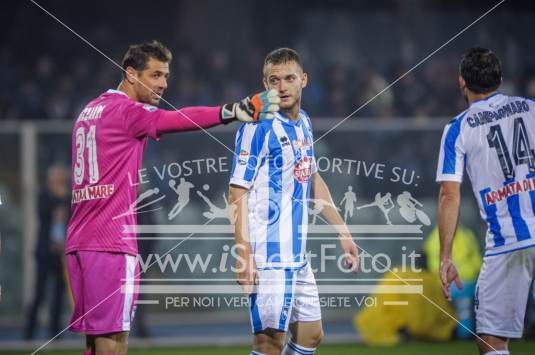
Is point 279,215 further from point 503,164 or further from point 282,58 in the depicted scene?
point 503,164

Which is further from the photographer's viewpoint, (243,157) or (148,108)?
(243,157)

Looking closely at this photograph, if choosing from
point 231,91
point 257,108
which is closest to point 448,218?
point 257,108

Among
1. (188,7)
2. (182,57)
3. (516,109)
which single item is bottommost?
(516,109)

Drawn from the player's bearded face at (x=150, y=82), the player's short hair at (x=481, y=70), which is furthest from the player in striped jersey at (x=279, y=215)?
the player's short hair at (x=481, y=70)

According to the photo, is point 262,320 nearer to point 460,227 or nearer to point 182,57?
point 460,227

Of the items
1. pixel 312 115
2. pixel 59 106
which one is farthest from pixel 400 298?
pixel 59 106

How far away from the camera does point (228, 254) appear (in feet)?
32.4

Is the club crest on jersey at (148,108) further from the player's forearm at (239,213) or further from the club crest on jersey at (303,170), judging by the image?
the club crest on jersey at (303,170)

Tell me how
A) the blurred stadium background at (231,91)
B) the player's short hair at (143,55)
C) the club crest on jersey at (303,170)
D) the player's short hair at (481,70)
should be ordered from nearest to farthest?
the player's short hair at (481,70)
the player's short hair at (143,55)
the club crest on jersey at (303,170)
the blurred stadium background at (231,91)

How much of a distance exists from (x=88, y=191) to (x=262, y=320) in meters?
1.24

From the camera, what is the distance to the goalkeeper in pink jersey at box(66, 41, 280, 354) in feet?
16.0

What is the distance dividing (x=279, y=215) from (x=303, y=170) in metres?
0.31

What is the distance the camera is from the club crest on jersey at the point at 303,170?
5.34 meters

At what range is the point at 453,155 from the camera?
5.05 m
